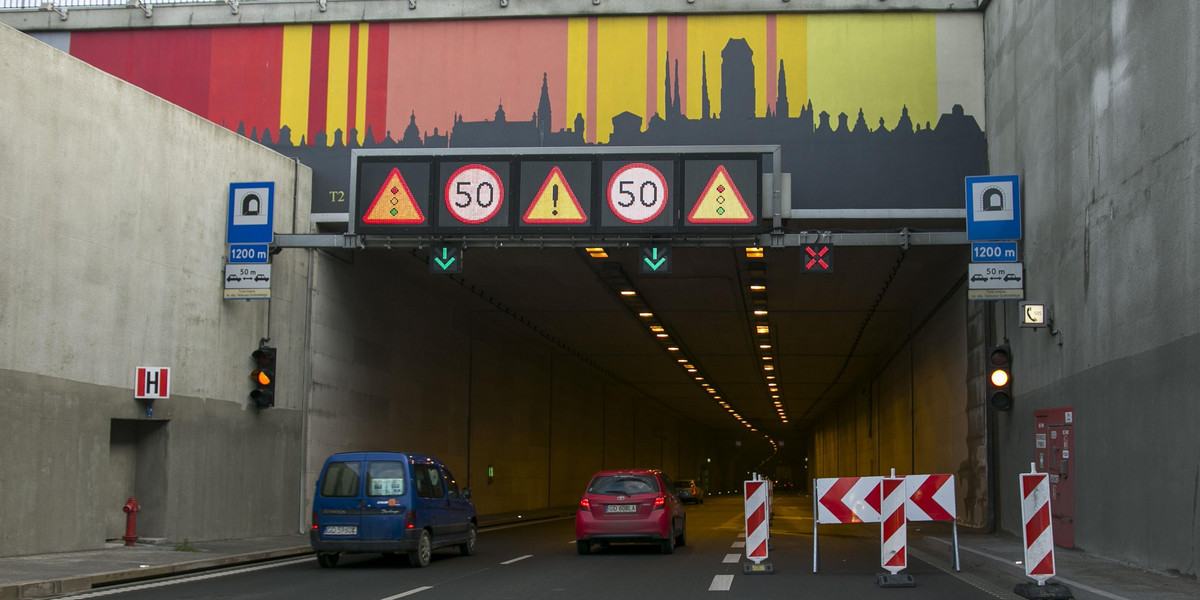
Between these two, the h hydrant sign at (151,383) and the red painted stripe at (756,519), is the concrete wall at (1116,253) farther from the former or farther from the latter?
the h hydrant sign at (151,383)

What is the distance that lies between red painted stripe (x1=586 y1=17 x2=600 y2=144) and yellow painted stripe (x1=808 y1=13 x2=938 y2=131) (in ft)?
14.2

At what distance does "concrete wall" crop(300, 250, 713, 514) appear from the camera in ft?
78.0

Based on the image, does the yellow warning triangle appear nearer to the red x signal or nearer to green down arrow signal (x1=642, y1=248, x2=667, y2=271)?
green down arrow signal (x1=642, y1=248, x2=667, y2=271)

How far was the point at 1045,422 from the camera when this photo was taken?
59.1 ft

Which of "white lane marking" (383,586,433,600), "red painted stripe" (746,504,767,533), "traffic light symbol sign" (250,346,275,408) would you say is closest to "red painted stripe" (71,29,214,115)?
"traffic light symbol sign" (250,346,275,408)

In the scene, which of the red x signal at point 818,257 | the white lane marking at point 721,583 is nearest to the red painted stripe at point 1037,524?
the white lane marking at point 721,583

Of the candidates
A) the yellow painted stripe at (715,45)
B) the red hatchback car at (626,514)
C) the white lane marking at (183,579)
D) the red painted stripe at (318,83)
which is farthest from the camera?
the red painted stripe at (318,83)

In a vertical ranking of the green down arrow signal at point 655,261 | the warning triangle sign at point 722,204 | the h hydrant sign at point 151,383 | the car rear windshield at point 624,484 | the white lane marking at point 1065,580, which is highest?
the warning triangle sign at point 722,204

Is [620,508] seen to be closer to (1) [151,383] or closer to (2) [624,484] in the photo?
(2) [624,484]

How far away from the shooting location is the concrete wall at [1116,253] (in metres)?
12.5

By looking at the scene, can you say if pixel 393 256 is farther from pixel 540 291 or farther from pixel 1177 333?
pixel 1177 333

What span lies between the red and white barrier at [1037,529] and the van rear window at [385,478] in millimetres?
8554

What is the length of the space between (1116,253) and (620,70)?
10.9 metres

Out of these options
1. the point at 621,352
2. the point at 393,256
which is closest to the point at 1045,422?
the point at 393,256
